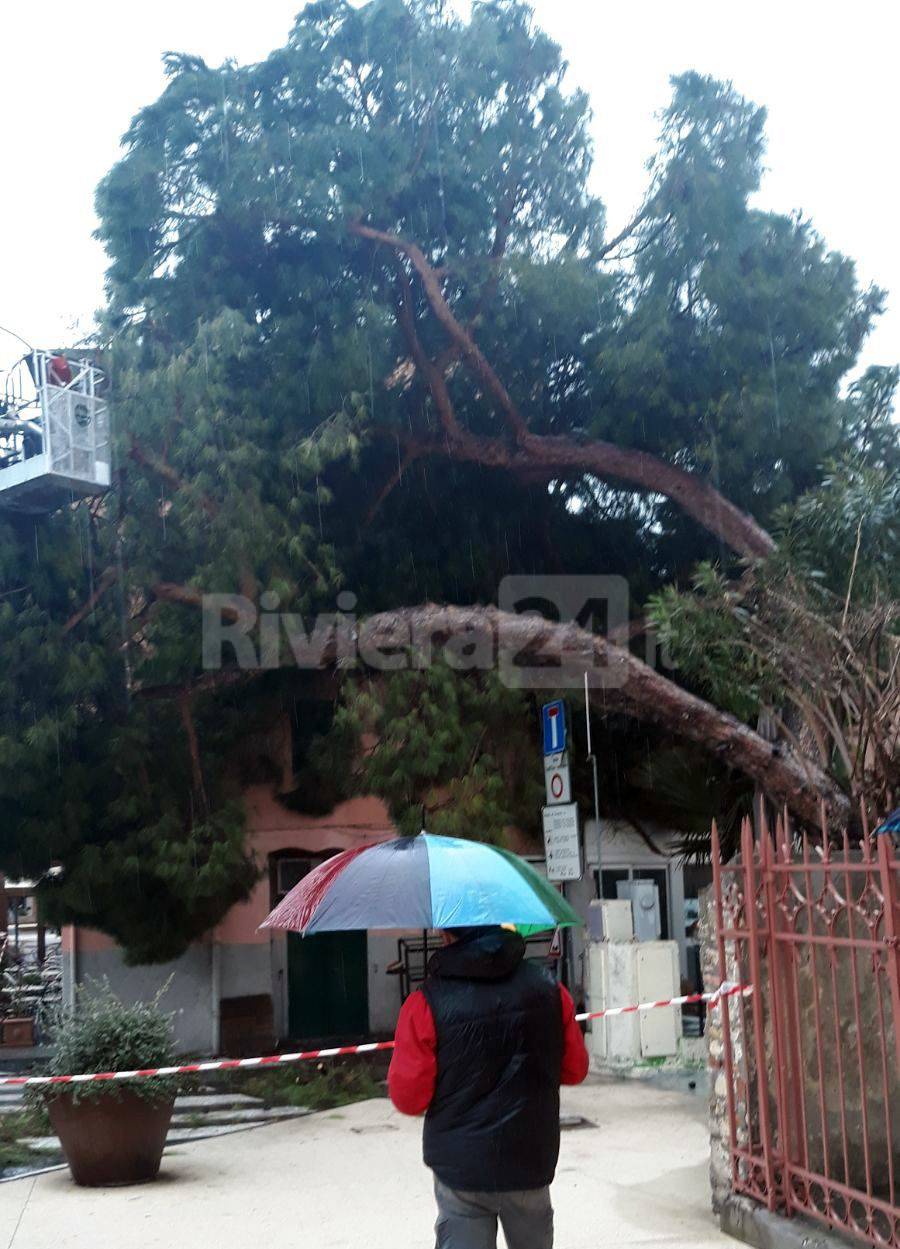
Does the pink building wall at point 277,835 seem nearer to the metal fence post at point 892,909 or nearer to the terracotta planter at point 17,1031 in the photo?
the terracotta planter at point 17,1031

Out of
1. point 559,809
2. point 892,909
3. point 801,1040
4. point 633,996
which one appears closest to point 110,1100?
point 801,1040

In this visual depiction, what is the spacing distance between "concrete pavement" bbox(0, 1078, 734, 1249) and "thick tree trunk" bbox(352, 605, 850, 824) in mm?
2835

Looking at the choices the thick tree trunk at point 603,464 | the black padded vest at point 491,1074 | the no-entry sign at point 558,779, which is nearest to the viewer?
the black padded vest at point 491,1074

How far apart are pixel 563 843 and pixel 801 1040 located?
6.66 metres

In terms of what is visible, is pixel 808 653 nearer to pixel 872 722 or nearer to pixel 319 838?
pixel 872 722

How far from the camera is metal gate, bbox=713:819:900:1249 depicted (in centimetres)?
555

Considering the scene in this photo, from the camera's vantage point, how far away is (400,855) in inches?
188

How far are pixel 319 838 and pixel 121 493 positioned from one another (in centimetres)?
572

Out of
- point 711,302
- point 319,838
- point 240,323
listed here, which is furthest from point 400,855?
point 319,838

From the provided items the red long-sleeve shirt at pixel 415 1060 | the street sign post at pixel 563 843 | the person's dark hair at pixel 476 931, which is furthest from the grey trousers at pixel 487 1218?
the street sign post at pixel 563 843

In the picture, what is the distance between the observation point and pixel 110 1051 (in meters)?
8.13

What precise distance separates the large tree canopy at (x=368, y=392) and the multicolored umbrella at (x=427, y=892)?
841cm

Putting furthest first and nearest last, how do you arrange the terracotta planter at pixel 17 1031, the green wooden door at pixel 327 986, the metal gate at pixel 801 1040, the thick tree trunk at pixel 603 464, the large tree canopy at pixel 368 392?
the green wooden door at pixel 327 986, the terracotta planter at pixel 17 1031, the thick tree trunk at pixel 603 464, the large tree canopy at pixel 368 392, the metal gate at pixel 801 1040

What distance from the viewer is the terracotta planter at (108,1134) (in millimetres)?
8016
